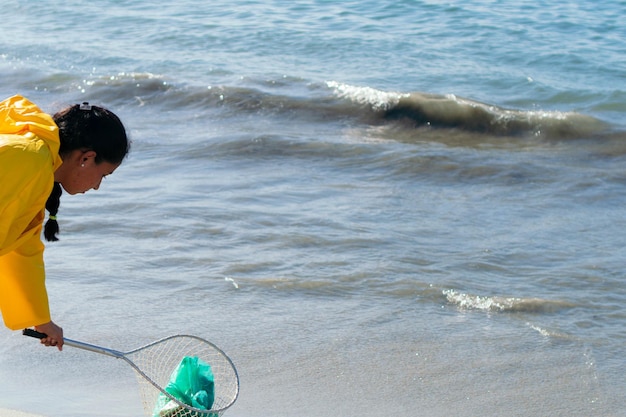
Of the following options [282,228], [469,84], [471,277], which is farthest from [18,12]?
[471,277]

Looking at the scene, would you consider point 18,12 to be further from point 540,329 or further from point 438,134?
point 540,329

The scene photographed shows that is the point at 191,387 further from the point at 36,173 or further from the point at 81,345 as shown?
the point at 36,173

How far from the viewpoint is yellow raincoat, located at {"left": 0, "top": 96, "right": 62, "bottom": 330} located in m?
3.08

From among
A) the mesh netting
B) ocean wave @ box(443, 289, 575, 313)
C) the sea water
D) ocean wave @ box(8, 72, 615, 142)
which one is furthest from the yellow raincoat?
ocean wave @ box(8, 72, 615, 142)

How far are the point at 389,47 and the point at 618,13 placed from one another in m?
4.08

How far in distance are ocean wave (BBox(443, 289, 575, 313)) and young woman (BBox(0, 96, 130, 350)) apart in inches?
115

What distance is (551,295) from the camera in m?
5.96

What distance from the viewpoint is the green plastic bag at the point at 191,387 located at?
12.6 ft

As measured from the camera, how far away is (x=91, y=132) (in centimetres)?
331

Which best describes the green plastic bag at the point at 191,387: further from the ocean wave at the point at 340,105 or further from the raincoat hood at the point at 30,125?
the ocean wave at the point at 340,105

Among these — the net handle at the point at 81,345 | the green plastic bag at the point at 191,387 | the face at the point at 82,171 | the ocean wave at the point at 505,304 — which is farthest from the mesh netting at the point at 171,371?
the ocean wave at the point at 505,304

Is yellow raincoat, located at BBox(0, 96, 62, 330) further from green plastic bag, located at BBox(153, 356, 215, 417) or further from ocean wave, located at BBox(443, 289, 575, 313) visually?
ocean wave, located at BBox(443, 289, 575, 313)

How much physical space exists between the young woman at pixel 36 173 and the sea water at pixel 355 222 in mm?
1053

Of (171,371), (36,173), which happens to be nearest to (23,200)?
(36,173)
